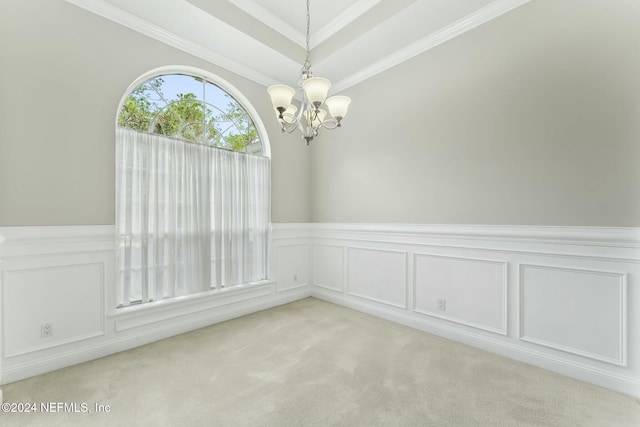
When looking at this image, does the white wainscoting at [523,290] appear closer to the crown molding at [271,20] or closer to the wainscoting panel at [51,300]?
the crown molding at [271,20]

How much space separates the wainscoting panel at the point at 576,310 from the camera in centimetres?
193

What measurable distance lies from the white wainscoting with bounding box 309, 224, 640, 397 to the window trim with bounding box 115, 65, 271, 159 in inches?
75.2

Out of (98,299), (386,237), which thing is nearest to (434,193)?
(386,237)

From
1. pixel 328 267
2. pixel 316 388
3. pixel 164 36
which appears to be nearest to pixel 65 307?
pixel 316 388

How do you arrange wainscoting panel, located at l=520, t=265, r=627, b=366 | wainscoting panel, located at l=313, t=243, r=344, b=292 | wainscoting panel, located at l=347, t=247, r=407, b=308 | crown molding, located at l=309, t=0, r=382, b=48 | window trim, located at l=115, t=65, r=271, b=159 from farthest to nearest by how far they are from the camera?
1. wainscoting panel, located at l=313, t=243, r=344, b=292
2. wainscoting panel, located at l=347, t=247, r=407, b=308
3. crown molding, located at l=309, t=0, r=382, b=48
4. window trim, located at l=115, t=65, r=271, b=159
5. wainscoting panel, located at l=520, t=265, r=627, b=366

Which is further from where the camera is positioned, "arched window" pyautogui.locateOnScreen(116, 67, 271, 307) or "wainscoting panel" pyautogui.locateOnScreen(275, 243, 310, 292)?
"wainscoting panel" pyautogui.locateOnScreen(275, 243, 310, 292)

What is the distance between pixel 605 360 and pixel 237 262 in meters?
3.50

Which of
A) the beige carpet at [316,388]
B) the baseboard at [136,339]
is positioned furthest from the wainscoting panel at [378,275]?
the baseboard at [136,339]

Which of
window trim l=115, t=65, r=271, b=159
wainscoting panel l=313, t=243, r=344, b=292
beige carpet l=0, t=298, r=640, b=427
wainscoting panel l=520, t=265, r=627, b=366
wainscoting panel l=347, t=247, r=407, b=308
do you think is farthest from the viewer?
wainscoting panel l=313, t=243, r=344, b=292

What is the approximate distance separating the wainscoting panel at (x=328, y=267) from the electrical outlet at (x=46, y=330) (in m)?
2.94

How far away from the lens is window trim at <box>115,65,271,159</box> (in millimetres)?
2658

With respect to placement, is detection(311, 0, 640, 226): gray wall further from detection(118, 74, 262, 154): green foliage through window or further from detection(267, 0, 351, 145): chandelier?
detection(118, 74, 262, 154): green foliage through window

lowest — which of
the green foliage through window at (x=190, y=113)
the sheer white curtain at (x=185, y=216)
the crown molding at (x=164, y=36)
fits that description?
the sheer white curtain at (x=185, y=216)

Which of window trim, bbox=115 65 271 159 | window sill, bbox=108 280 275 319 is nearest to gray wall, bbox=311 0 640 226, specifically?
window trim, bbox=115 65 271 159
